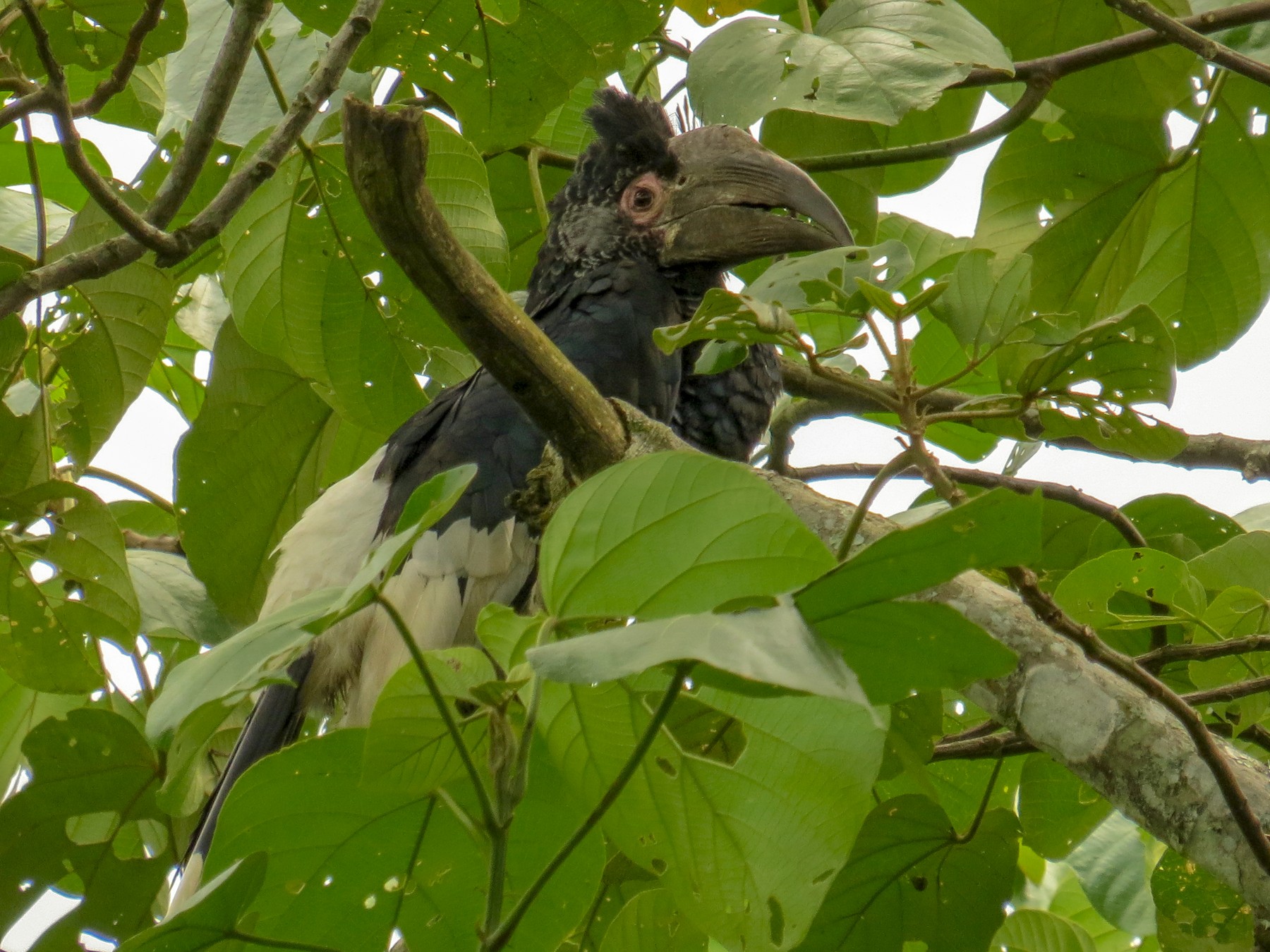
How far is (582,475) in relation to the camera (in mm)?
1549

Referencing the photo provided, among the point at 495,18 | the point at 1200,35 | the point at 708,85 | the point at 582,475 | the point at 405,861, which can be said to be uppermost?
the point at 495,18

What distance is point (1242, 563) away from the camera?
1.40 meters

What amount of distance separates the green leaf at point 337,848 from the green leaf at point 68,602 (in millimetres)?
847

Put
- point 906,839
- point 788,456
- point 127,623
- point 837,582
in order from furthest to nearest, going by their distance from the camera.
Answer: point 788,456 → point 127,623 → point 906,839 → point 837,582

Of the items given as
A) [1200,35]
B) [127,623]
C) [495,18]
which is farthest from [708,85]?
[127,623]

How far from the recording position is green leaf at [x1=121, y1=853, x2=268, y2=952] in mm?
861

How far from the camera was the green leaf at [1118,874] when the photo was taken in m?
1.96

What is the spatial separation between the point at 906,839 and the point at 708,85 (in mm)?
975

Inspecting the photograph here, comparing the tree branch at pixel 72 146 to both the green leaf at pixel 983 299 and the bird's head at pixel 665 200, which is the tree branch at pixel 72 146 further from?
the bird's head at pixel 665 200

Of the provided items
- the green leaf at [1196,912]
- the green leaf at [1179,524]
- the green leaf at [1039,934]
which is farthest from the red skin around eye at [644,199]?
the green leaf at [1196,912]

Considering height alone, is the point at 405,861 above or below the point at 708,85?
below

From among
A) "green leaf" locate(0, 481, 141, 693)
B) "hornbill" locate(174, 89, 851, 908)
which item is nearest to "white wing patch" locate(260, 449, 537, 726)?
"hornbill" locate(174, 89, 851, 908)

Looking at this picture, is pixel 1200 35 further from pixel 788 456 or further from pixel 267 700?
pixel 267 700

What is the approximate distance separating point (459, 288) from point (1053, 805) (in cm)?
109
